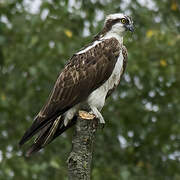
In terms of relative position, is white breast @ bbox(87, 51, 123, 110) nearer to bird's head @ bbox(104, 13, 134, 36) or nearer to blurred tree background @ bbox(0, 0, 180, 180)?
bird's head @ bbox(104, 13, 134, 36)

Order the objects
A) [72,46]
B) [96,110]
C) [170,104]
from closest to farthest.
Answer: [96,110]
[72,46]
[170,104]

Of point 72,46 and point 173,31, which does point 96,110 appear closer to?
point 72,46

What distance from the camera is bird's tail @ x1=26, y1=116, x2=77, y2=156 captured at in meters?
5.33

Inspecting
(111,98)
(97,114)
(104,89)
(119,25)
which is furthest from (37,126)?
(111,98)

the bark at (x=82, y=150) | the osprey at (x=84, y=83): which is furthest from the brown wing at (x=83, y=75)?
the bark at (x=82, y=150)

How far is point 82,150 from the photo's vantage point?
4.60 metres

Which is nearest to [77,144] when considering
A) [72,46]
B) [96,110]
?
[96,110]

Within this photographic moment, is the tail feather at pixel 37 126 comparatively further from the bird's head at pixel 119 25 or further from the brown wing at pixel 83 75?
the bird's head at pixel 119 25

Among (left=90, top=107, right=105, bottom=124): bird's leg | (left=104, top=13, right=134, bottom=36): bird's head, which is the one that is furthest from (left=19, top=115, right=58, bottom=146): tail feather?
(left=104, top=13, right=134, bottom=36): bird's head

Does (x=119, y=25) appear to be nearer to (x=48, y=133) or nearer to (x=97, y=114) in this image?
(x=97, y=114)

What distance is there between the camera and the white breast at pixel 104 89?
5605mm

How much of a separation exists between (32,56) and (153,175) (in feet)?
7.23

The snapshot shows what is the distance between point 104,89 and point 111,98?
188 cm

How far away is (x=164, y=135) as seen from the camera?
770cm
